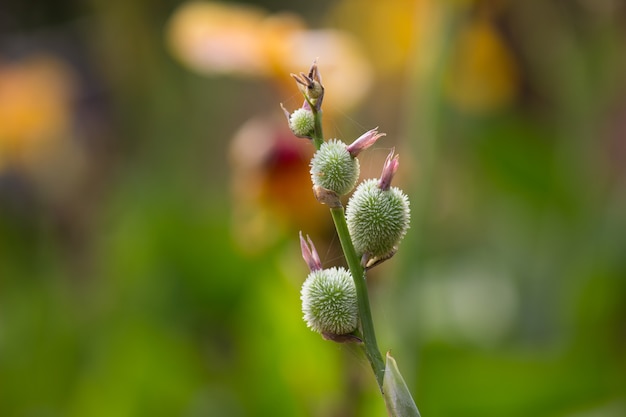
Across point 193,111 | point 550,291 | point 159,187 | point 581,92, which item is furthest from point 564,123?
point 193,111

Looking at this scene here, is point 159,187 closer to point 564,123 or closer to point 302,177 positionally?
point 302,177

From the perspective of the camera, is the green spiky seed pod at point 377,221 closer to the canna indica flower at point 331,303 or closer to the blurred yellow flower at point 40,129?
the canna indica flower at point 331,303

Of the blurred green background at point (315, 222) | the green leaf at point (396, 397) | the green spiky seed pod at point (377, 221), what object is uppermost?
the blurred green background at point (315, 222)

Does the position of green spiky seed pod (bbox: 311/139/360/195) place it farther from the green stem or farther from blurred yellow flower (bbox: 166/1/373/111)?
blurred yellow flower (bbox: 166/1/373/111)

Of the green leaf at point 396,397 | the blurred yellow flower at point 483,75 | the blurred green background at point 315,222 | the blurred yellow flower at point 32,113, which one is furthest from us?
the blurred yellow flower at point 32,113

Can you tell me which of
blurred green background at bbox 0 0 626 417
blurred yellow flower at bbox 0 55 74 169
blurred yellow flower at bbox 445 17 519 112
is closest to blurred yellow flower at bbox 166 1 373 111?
blurred green background at bbox 0 0 626 417

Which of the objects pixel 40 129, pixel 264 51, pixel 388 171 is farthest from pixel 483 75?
pixel 388 171

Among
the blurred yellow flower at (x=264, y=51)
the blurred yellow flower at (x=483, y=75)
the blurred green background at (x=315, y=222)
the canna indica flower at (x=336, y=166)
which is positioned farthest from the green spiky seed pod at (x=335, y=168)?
the blurred yellow flower at (x=483, y=75)
